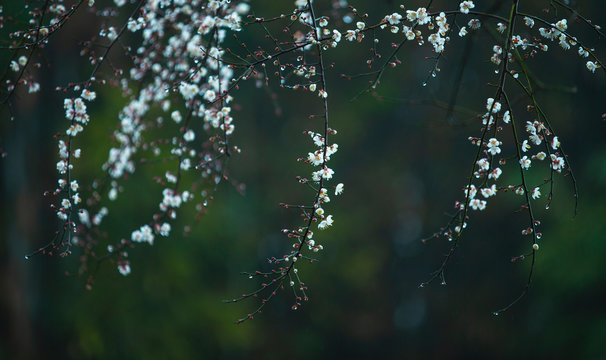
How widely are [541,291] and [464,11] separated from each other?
17.9 ft

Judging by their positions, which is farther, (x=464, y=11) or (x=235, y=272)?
(x=235, y=272)

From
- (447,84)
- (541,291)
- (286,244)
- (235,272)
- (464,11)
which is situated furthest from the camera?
(286,244)

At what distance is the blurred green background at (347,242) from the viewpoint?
6133 millimetres

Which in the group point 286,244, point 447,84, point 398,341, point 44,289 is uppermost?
point 447,84

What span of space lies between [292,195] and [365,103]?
7.16ft

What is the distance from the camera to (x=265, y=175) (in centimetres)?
916

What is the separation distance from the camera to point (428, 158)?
851 cm

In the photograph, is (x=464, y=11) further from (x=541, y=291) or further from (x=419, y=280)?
(x=419, y=280)

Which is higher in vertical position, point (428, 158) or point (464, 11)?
point (428, 158)

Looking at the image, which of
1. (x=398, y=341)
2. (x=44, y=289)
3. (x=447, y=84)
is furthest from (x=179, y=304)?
(x=447, y=84)

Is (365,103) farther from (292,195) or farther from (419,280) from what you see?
(419,280)

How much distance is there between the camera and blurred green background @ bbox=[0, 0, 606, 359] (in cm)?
613

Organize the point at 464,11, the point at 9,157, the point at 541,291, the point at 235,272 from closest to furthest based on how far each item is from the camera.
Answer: the point at 464,11 < the point at 541,291 < the point at 9,157 < the point at 235,272

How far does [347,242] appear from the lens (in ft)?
28.5
